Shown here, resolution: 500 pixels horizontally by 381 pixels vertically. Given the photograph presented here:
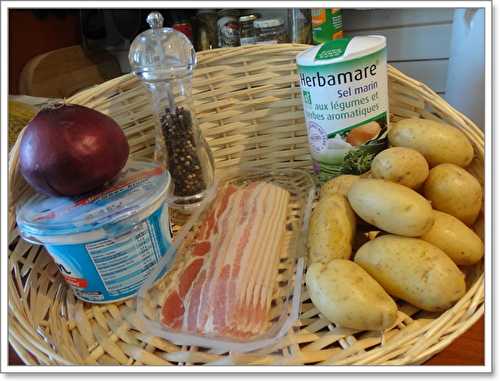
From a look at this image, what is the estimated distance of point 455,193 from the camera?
18.9 inches

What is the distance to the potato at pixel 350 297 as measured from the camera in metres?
0.40

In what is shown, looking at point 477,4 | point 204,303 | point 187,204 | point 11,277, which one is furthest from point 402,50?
point 11,277

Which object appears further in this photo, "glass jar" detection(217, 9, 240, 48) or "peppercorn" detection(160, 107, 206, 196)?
"glass jar" detection(217, 9, 240, 48)

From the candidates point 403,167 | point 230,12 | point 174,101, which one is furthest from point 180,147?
point 230,12

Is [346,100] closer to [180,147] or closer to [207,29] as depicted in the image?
[180,147]

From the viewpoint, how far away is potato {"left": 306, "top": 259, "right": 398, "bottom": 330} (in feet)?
1.31

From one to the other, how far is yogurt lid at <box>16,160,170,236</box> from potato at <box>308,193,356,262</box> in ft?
0.64

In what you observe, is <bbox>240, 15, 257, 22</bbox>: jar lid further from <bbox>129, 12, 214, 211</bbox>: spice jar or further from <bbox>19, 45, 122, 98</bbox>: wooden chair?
<bbox>19, 45, 122, 98</bbox>: wooden chair

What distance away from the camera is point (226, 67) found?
68cm

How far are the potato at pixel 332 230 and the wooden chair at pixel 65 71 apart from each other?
0.91 m

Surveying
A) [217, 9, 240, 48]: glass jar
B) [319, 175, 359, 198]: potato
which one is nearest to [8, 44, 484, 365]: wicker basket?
[319, 175, 359, 198]: potato

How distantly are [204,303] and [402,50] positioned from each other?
0.75m

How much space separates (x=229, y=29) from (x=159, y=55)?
323 mm
